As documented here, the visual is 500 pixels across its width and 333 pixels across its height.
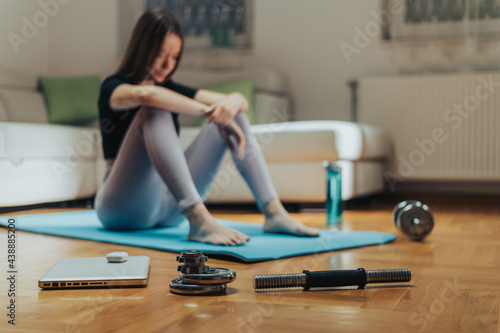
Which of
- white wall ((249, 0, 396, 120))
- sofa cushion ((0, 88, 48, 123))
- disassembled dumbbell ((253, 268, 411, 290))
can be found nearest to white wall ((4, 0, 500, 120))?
white wall ((249, 0, 396, 120))

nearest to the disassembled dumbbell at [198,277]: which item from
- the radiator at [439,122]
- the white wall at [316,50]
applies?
the radiator at [439,122]

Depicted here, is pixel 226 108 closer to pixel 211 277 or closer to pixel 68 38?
pixel 211 277

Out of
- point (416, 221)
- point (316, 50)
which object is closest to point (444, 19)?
point (316, 50)

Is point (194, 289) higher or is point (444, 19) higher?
point (444, 19)

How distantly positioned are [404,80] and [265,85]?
87 centimetres

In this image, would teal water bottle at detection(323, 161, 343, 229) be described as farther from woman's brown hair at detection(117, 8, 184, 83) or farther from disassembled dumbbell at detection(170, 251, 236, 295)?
disassembled dumbbell at detection(170, 251, 236, 295)

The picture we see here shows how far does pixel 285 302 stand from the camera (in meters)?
0.98

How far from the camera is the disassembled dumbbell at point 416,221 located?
179 cm

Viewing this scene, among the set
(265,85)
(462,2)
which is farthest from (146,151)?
(462,2)

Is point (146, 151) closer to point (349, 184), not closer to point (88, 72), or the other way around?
point (349, 184)

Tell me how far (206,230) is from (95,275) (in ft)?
1.77

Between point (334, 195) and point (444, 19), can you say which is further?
point (444, 19)

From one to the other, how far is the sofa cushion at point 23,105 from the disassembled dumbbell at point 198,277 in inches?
96.7

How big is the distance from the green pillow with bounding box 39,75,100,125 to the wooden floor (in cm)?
200
